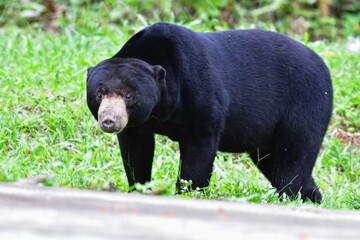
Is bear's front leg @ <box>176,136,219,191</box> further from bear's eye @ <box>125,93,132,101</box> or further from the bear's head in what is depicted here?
bear's eye @ <box>125,93,132,101</box>

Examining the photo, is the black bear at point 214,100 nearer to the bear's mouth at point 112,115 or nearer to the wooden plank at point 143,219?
the bear's mouth at point 112,115

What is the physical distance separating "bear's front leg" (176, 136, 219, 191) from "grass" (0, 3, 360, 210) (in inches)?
5.6

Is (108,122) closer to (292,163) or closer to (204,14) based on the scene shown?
(292,163)

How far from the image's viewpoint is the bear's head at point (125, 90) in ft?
18.1

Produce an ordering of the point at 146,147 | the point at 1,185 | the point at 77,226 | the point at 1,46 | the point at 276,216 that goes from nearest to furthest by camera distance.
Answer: the point at 77,226
the point at 276,216
the point at 1,185
the point at 146,147
the point at 1,46

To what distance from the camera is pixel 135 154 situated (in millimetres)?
6176

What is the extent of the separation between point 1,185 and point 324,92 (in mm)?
4190

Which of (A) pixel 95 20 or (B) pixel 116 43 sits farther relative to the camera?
(A) pixel 95 20

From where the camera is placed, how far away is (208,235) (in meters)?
2.48

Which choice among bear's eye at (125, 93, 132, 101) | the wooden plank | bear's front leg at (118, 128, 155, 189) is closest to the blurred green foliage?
bear's front leg at (118, 128, 155, 189)

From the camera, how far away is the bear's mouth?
539 cm

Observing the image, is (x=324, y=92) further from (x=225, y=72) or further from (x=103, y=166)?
(x=103, y=166)

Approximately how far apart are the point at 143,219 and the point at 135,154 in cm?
360

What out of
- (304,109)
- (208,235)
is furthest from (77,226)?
(304,109)
